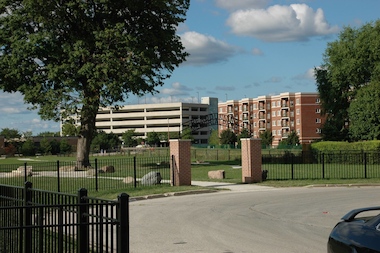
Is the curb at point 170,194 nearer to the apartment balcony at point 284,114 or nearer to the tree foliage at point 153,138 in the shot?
the apartment balcony at point 284,114

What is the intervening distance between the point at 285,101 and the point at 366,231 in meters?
141

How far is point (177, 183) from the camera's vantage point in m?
26.0

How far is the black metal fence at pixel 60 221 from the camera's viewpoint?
584cm

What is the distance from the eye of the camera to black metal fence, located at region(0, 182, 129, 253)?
5840 millimetres

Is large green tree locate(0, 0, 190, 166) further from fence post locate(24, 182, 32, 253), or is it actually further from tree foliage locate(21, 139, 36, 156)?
tree foliage locate(21, 139, 36, 156)

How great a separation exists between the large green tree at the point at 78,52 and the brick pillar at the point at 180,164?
39.8 ft

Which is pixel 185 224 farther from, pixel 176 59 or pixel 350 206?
pixel 176 59

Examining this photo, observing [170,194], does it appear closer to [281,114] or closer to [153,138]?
[281,114]

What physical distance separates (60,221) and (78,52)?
3145cm

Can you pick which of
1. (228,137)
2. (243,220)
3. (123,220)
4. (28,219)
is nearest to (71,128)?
(243,220)

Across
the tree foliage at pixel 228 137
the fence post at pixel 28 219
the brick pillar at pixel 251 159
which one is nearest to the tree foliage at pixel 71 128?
the brick pillar at pixel 251 159

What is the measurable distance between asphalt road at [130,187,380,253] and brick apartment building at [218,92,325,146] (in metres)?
97.3

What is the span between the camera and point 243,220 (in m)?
14.9

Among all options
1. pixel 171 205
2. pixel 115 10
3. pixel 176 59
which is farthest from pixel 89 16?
pixel 171 205
